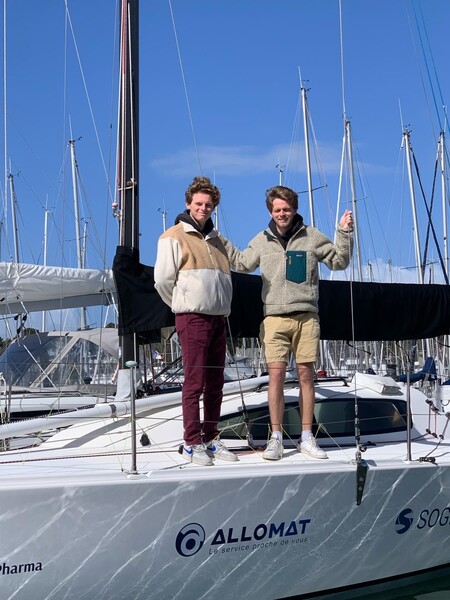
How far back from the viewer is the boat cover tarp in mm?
9250

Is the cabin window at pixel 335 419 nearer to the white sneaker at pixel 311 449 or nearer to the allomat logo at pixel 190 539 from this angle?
the white sneaker at pixel 311 449

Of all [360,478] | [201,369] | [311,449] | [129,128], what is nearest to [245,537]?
[311,449]

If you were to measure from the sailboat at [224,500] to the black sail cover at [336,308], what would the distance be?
2cm

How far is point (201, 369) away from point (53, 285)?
489cm

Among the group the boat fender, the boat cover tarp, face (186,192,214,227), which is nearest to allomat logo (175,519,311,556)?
the boat fender

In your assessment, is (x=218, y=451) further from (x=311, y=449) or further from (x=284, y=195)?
(x=284, y=195)

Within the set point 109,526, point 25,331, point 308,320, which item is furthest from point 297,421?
point 25,331

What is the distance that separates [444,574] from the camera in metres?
5.90

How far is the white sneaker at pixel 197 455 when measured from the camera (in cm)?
481

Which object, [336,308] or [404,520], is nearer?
[404,520]

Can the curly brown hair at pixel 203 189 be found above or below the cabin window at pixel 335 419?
above

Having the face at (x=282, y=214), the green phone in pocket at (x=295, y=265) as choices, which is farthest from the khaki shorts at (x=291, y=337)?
the face at (x=282, y=214)

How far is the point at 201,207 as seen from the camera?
509 centimetres

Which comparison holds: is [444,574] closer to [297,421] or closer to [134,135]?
[297,421]
